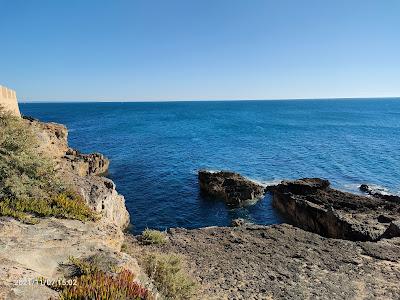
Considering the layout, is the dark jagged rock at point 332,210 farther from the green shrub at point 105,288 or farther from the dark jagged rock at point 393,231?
the green shrub at point 105,288

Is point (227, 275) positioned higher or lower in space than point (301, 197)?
higher

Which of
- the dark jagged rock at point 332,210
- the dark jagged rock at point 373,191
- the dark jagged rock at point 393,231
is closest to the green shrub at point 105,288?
the dark jagged rock at point 393,231

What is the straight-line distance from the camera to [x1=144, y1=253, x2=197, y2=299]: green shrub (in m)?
12.5

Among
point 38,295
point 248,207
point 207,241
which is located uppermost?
point 38,295

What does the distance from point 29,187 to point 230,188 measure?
2991 centimetres

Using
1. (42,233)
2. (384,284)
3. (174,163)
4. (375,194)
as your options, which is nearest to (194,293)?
(42,233)

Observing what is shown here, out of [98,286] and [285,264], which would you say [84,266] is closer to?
[98,286]

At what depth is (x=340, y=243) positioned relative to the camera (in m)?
19.3

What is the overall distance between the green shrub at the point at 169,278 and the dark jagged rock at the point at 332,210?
14204 millimetres

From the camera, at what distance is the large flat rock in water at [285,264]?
13.8 metres

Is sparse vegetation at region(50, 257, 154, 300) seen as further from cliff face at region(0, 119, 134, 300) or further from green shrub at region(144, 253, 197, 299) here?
green shrub at region(144, 253, 197, 299)

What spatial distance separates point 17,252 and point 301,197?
30665mm

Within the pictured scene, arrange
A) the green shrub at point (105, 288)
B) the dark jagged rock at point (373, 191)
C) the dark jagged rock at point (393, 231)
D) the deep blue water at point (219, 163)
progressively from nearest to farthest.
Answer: the green shrub at point (105, 288) < the dark jagged rock at point (393, 231) < the deep blue water at point (219, 163) < the dark jagged rock at point (373, 191)

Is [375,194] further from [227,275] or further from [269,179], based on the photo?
[227,275]
